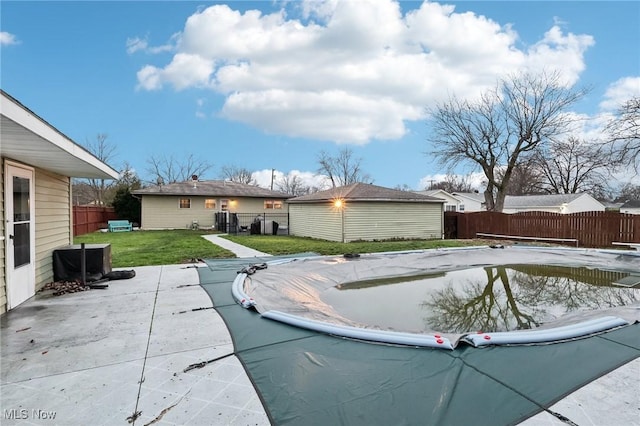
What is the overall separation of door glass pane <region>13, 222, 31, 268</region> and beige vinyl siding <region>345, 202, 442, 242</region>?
987 centimetres

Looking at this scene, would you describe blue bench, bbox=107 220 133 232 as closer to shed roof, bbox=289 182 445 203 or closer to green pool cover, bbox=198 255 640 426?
shed roof, bbox=289 182 445 203

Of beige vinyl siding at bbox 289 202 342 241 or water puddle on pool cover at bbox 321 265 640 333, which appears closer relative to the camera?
water puddle on pool cover at bbox 321 265 640 333

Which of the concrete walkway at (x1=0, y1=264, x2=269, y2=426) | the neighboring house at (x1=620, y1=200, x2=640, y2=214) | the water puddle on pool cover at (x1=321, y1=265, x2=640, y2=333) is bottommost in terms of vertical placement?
the water puddle on pool cover at (x1=321, y1=265, x2=640, y2=333)

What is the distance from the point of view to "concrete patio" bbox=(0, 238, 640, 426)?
2049mm

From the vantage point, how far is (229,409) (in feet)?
6.93

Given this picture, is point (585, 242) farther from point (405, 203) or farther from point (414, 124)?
point (414, 124)

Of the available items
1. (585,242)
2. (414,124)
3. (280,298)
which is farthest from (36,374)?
(414,124)

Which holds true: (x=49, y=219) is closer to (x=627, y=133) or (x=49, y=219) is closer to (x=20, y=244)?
(x=20, y=244)

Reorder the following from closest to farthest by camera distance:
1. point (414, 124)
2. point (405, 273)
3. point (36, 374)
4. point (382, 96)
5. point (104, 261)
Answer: point (36, 374)
point (104, 261)
point (405, 273)
point (382, 96)
point (414, 124)

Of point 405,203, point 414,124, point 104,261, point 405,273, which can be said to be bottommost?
point 405,273

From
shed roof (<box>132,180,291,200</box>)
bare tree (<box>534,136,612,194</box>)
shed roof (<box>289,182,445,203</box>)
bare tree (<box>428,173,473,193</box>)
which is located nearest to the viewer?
shed roof (<box>289,182,445,203</box>)

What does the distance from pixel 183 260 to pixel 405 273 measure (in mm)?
5361

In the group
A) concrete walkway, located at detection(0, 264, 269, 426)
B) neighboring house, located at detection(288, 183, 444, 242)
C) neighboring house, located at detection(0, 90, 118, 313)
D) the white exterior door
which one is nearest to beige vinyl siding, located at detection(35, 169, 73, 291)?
neighboring house, located at detection(0, 90, 118, 313)

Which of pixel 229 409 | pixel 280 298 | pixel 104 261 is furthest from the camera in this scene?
pixel 104 261
